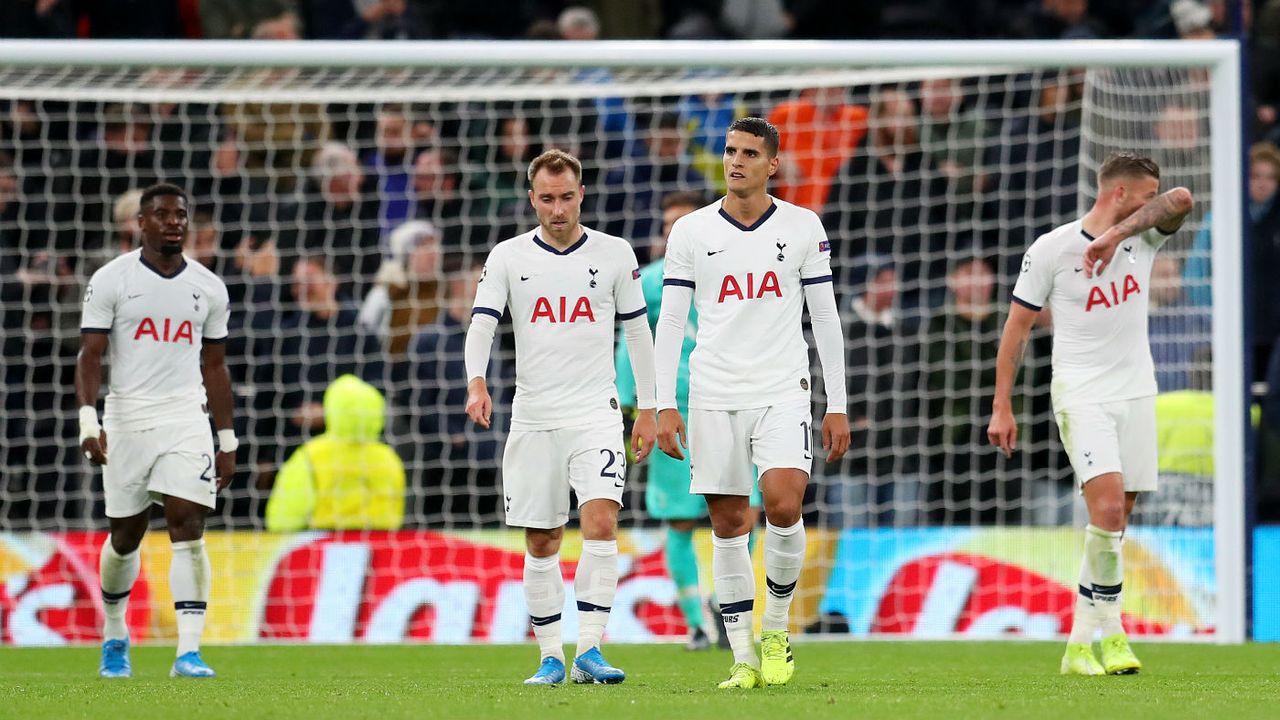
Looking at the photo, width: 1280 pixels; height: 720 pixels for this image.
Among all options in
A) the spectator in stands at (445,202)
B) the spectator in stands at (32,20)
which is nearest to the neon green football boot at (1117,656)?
the spectator in stands at (445,202)

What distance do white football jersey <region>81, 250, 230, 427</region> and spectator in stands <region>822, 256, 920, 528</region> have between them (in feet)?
15.7

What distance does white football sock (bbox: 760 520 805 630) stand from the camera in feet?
23.8

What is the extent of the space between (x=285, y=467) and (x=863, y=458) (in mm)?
4002

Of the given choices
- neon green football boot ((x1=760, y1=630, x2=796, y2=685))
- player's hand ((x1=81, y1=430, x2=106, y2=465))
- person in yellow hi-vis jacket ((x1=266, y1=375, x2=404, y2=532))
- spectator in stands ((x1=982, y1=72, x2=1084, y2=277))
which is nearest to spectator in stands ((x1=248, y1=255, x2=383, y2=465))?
person in yellow hi-vis jacket ((x1=266, y1=375, x2=404, y2=532))

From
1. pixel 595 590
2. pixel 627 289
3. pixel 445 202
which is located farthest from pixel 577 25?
pixel 595 590

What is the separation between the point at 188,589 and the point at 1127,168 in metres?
4.84

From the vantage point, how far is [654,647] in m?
10.8

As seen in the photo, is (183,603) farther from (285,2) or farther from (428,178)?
(285,2)

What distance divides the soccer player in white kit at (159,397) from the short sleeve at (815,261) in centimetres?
321

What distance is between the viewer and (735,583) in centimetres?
732

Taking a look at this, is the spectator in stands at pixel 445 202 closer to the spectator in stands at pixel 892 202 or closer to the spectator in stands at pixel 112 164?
A: the spectator in stands at pixel 112 164

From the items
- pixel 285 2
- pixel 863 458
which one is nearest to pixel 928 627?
pixel 863 458

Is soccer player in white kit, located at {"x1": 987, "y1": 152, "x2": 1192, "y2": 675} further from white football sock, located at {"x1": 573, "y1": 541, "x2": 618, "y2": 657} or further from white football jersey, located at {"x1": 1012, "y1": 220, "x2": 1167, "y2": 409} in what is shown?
white football sock, located at {"x1": 573, "y1": 541, "x2": 618, "y2": 657}

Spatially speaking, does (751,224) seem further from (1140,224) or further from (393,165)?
(393,165)
